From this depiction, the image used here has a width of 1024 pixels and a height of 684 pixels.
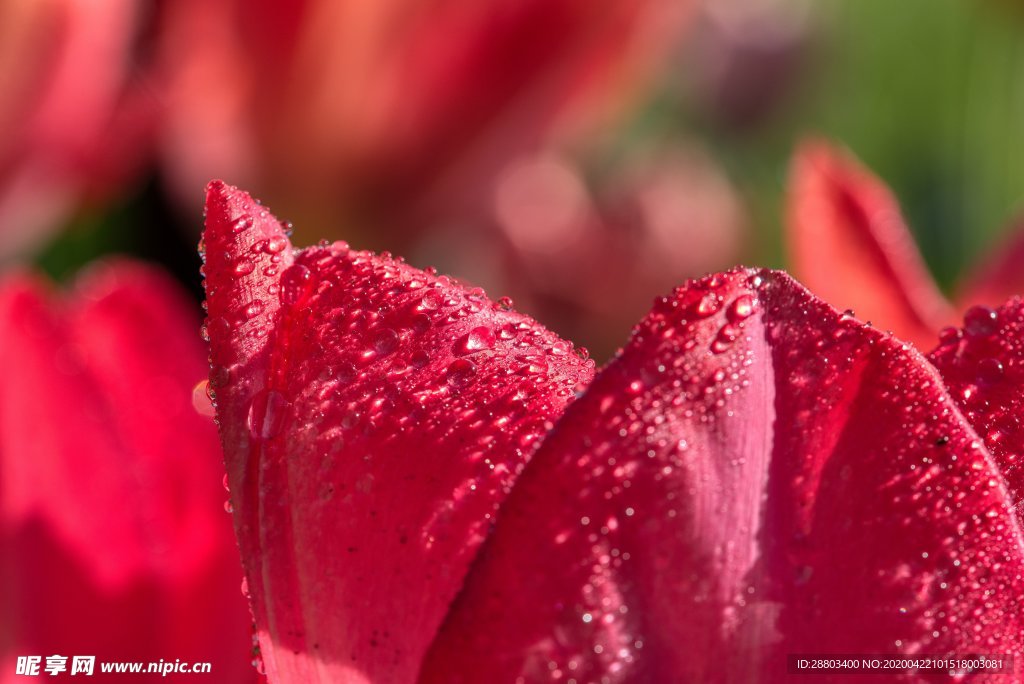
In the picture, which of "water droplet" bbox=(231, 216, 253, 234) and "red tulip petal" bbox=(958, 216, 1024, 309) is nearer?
"water droplet" bbox=(231, 216, 253, 234)

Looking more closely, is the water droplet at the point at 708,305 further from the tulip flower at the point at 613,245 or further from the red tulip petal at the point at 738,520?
the tulip flower at the point at 613,245

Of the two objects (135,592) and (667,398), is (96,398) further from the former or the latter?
(667,398)

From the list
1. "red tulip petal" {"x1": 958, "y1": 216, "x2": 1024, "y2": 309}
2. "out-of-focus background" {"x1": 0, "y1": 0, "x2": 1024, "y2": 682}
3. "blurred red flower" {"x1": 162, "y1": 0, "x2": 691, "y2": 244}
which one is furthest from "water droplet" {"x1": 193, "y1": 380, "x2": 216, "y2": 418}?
"blurred red flower" {"x1": 162, "y1": 0, "x2": 691, "y2": 244}

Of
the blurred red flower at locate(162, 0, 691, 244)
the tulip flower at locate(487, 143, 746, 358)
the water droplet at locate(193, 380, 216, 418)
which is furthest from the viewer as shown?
the tulip flower at locate(487, 143, 746, 358)

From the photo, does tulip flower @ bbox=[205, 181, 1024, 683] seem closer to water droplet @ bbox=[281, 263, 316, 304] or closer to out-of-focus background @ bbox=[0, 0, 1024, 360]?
water droplet @ bbox=[281, 263, 316, 304]

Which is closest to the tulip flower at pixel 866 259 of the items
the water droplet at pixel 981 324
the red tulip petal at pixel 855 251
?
the red tulip petal at pixel 855 251

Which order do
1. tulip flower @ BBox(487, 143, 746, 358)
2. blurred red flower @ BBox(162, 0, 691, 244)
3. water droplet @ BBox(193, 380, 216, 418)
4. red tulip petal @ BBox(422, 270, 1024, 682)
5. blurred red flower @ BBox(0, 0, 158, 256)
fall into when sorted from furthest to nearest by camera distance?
1. tulip flower @ BBox(487, 143, 746, 358)
2. blurred red flower @ BBox(162, 0, 691, 244)
3. blurred red flower @ BBox(0, 0, 158, 256)
4. water droplet @ BBox(193, 380, 216, 418)
5. red tulip petal @ BBox(422, 270, 1024, 682)

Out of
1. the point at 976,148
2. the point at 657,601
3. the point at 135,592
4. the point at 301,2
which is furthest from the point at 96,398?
the point at 976,148
